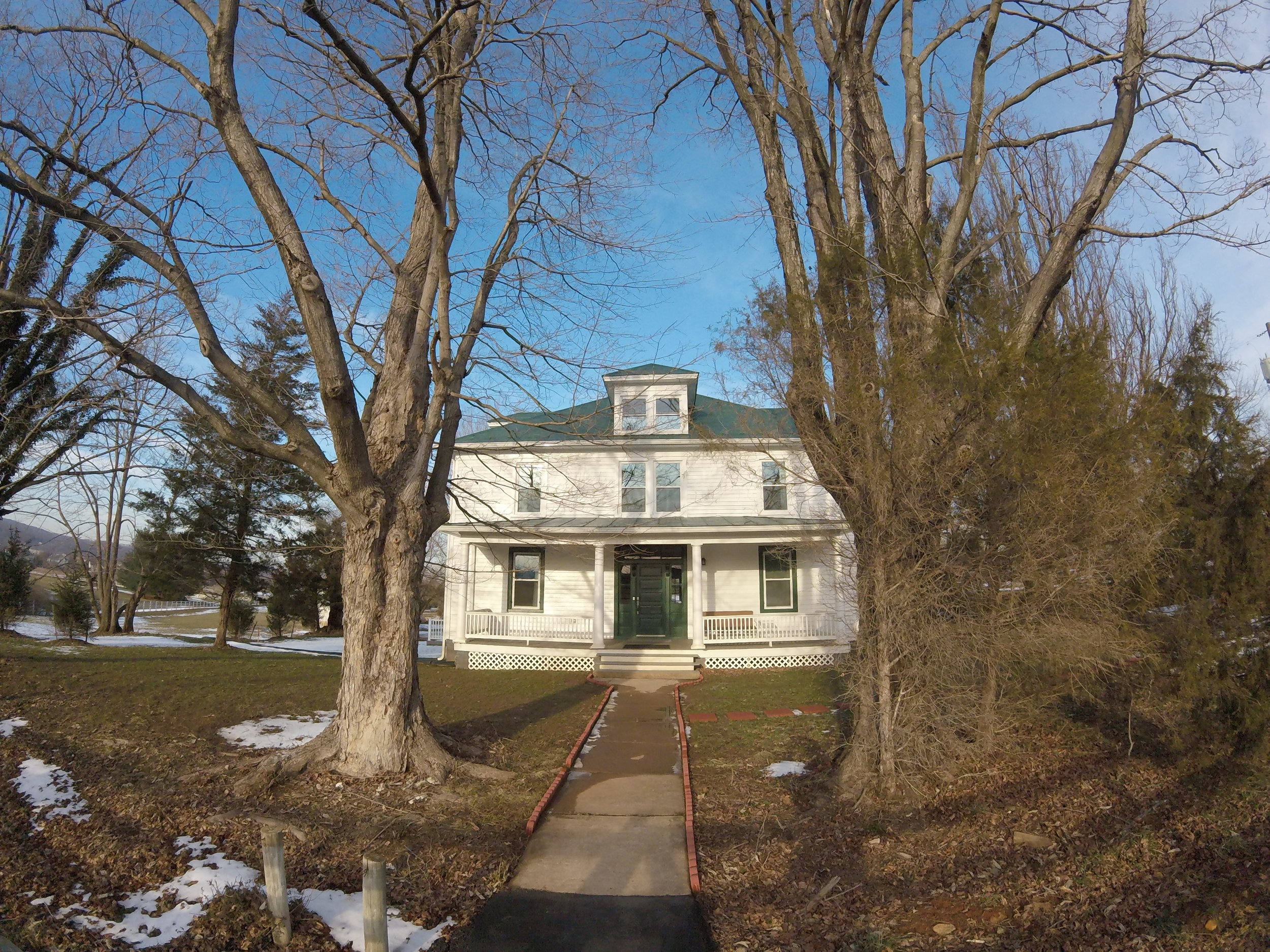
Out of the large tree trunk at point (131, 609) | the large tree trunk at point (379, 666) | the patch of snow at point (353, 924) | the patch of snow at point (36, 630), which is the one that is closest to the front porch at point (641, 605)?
the large tree trunk at point (379, 666)

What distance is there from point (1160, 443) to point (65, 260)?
13478mm

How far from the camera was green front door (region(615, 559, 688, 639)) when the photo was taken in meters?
18.0

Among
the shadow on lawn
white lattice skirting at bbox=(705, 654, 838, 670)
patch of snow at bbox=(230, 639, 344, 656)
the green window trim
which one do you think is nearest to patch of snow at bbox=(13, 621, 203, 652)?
patch of snow at bbox=(230, 639, 344, 656)

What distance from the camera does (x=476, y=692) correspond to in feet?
43.1

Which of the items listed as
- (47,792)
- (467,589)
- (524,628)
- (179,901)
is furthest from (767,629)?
(179,901)

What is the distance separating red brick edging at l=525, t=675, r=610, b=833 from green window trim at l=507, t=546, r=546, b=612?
5702 millimetres

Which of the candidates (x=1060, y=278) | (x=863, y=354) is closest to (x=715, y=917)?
(x=863, y=354)

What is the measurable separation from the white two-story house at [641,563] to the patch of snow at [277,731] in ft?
19.4

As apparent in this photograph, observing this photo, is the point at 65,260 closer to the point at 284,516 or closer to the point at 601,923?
the point at 284,516

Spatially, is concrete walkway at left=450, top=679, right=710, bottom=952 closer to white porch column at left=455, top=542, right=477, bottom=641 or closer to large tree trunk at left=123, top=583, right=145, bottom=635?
white porch column at left=455, top=542, right=477, bottom=641

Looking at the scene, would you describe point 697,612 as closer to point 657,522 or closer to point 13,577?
point 657,522

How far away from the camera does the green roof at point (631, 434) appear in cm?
780

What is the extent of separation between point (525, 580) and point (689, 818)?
1148 cm

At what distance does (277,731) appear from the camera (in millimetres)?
9164
